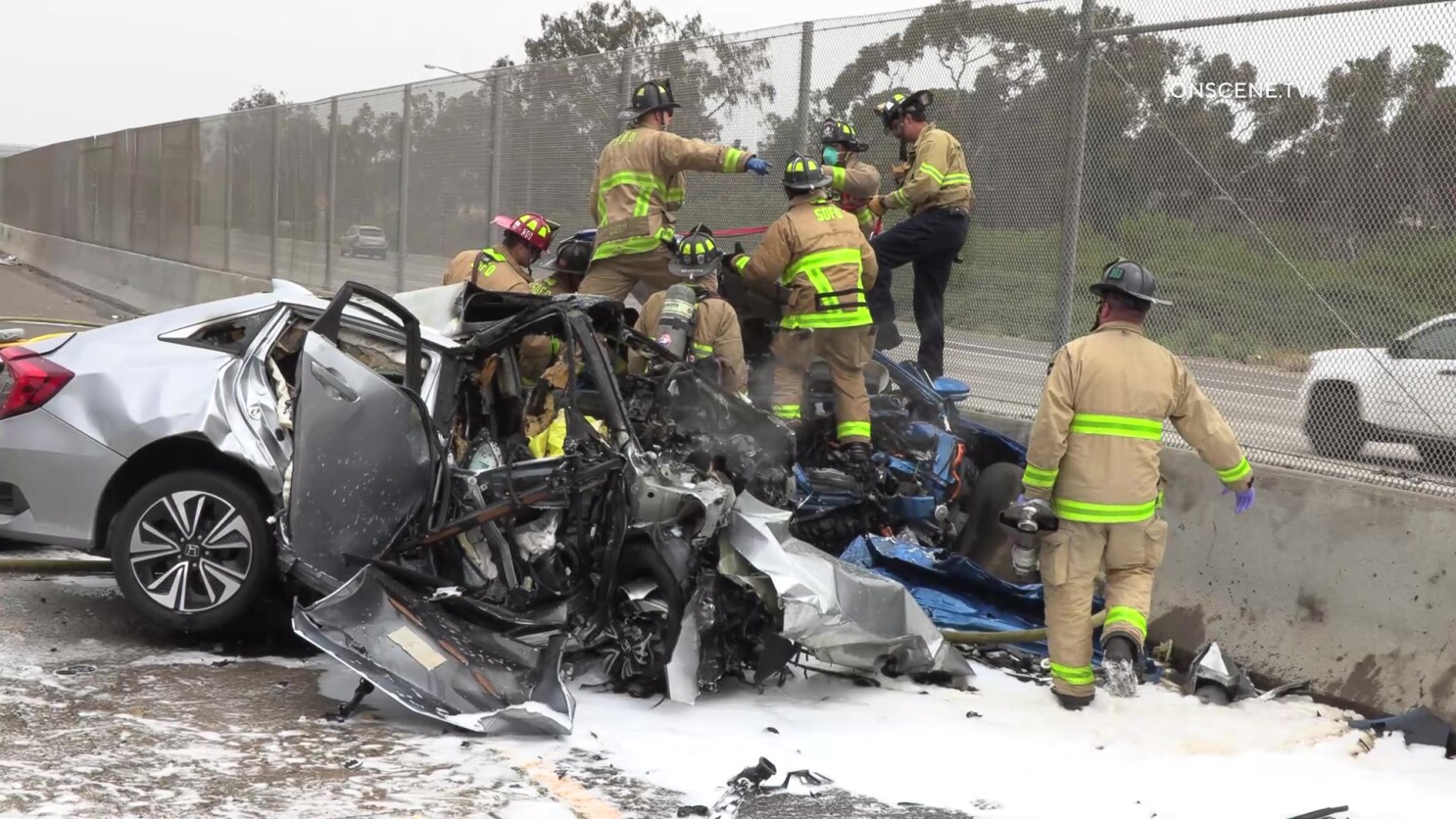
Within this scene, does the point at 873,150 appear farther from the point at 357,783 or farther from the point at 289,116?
the point at 289,116

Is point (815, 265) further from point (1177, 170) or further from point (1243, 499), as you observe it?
point (1243, 499)

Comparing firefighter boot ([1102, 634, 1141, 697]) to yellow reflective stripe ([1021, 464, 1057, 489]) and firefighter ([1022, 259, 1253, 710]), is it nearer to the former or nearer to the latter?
firefighter ([1022, 259, 1253, 710])

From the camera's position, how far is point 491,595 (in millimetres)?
5703

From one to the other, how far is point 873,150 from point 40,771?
6.90 meters

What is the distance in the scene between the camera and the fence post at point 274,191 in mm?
20641

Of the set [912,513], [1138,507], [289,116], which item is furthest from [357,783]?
[289,116]

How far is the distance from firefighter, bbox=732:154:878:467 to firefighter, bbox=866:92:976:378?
79 cm

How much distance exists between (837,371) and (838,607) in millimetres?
2642

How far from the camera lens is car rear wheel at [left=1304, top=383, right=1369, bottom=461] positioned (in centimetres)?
636

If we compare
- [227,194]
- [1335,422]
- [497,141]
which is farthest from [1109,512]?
[227,194]

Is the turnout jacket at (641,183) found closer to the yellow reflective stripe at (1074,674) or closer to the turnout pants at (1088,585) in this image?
the turnout pants at (1088,585)

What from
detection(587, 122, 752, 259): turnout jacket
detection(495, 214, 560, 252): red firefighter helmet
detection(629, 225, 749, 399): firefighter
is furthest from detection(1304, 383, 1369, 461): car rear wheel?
detection(495, 214, 560, 252): red firefighter helmet

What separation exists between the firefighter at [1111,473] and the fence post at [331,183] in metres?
14.1

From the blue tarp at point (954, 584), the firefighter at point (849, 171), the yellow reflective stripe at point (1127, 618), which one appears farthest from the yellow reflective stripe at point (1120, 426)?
the firefighter at point (849, 171)
